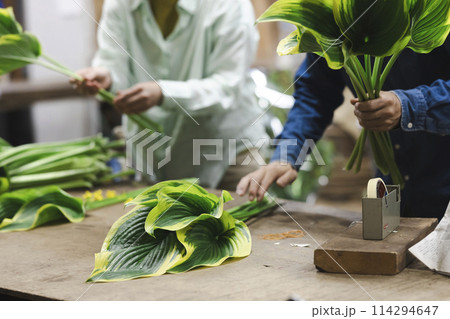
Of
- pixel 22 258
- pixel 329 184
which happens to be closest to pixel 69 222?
pixel 22 258

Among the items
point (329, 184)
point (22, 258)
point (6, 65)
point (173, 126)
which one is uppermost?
point (6, 65)

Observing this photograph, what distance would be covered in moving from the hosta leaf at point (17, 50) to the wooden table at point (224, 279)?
446mm

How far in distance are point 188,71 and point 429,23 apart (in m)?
1.00

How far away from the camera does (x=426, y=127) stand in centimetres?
111

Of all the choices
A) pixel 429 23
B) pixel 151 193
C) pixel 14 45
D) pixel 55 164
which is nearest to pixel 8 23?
pixel 14 45

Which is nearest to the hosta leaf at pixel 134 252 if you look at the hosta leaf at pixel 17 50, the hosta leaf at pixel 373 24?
the hosta leaf at pixel 373 24

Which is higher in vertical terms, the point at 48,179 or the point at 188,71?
the point at 188,71

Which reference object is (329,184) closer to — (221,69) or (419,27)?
(221,69)

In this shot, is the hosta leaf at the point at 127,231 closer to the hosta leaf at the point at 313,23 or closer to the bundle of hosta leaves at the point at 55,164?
the hosta leaf at the point at 313,23

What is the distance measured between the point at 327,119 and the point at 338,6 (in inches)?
21.9

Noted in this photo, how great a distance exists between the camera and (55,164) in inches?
65.7

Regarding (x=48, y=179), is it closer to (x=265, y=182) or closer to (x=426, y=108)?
(x=265, y=182)

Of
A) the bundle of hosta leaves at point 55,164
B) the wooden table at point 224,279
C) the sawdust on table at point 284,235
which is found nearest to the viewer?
the wooden table at point 224,279

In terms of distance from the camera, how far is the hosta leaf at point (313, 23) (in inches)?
37.9
